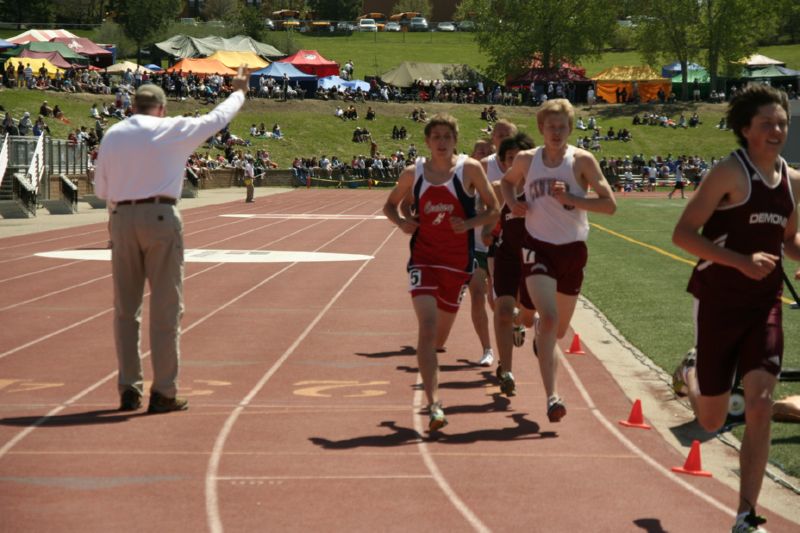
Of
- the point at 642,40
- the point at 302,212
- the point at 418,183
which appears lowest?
the point at 302,212

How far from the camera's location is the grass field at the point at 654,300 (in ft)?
30.6

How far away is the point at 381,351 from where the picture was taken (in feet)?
38.0

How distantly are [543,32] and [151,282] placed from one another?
312 feet

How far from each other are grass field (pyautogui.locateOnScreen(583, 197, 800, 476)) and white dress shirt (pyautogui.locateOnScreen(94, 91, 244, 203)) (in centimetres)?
400

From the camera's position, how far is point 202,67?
71.1m

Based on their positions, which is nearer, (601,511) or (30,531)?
(30,531)

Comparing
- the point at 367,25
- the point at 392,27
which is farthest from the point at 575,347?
the point at 392,27

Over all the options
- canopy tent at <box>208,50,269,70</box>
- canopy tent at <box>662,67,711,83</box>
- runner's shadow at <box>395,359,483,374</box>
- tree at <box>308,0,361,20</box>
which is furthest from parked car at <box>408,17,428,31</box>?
runner's shadow at <box>395,359,483,374</box>

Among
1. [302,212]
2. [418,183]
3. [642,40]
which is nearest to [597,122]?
[642,40]

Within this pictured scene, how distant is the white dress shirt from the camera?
8117 millimetres

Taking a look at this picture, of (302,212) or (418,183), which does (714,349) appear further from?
(302,212)

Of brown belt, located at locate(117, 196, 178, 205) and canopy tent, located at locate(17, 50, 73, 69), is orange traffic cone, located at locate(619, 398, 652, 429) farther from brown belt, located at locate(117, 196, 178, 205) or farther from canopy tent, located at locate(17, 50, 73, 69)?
canopy tent, located at locate(17, 50, 73, 69)

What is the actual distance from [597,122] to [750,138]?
77804 mm

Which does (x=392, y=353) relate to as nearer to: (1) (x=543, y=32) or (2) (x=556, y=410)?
(2) (x=556, y=410)
